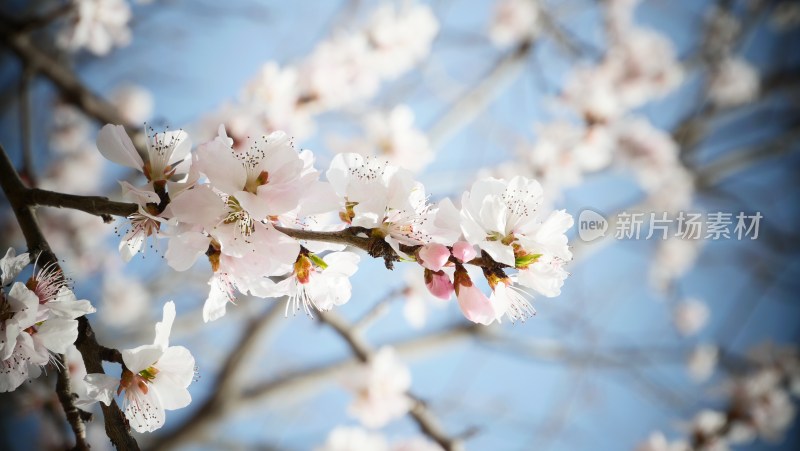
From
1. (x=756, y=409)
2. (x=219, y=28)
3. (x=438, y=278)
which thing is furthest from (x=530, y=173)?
(x=219, y=28)

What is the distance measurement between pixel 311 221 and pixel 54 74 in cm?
140

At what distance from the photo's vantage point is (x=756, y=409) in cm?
237

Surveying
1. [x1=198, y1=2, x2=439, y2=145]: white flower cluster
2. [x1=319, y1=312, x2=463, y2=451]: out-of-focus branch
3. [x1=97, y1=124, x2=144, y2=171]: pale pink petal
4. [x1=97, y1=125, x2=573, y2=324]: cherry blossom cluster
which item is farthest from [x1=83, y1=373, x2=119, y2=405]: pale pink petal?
[x1=198, y1=2, x2=439, y2=145]: white flower cluster

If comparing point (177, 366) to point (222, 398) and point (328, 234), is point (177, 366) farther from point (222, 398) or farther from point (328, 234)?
point (222, 398)

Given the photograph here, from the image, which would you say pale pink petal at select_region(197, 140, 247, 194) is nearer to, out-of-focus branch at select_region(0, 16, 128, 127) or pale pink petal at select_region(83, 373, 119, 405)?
pale pink petal at select_region(83, 373, 119, 405)

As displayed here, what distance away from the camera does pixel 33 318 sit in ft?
2.27

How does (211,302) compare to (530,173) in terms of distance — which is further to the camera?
(530,173)

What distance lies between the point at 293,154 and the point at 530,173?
6.58 ft

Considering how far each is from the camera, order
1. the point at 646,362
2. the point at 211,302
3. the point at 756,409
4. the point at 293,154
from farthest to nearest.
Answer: the point at 646,362, the point at 756,409, the point at 211,302, the point at 293,154

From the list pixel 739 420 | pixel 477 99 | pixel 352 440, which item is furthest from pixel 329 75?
pixel 739 420

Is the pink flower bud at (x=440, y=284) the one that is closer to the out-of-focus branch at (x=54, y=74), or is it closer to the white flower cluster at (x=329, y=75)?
the white flower cluster at (x=329, y=75)

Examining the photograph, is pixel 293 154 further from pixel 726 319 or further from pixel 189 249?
pixel 726 319

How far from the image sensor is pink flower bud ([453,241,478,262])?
28.4 inches

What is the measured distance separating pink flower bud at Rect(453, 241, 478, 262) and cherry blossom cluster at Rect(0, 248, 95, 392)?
0.54 metres
